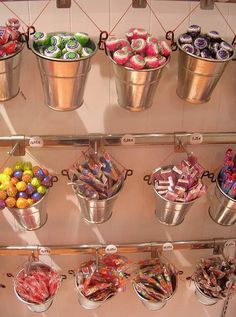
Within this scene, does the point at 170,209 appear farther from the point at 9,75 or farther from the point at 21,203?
the point at 9,75

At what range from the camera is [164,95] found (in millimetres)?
1737

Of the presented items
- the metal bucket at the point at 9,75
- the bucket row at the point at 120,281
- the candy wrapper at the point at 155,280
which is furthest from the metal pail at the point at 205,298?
the metal bucket at the point at 9,75

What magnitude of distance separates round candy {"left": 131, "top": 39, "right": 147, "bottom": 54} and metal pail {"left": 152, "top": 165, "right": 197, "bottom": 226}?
586 millimetres

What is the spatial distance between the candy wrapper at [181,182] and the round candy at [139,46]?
0.55m

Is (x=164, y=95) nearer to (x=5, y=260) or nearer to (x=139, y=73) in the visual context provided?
(x=139, y=73)

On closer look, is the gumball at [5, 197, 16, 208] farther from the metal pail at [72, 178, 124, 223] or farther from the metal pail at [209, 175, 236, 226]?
the metal pail at [209, 175, 236, 226]

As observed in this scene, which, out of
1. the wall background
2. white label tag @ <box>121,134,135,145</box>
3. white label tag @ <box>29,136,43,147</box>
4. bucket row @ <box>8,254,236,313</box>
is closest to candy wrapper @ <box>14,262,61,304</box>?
bucket row @ <box>8,254,236,313</box>

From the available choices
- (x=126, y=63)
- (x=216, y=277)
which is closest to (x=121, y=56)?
(x=126, y=63)

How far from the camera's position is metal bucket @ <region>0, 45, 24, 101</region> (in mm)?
1369

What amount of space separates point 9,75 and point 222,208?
1.06m

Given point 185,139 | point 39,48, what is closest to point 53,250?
point 185,139

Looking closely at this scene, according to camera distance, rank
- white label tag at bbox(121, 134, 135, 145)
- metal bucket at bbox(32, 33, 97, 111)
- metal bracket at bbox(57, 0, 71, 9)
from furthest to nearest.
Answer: white label tag at bbox(121, 134, 135, 145) → metal bracket at bbox(57, 0, 71, 9) → metal bucket at bbox(32, 33, 97, 111)

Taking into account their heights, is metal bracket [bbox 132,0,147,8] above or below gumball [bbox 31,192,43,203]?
above

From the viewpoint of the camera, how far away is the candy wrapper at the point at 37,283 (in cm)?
189
